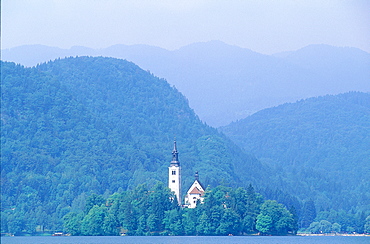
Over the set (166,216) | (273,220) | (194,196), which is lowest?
(273,220)

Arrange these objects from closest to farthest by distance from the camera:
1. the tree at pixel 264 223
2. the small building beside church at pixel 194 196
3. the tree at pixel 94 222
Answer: the tree at pixel 264 223 < the tree at pixel 94 222 < the small building beside church at pixel 194 196

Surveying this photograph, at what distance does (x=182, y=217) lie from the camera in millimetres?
149000

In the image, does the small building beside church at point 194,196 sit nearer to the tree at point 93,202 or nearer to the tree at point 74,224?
the tree at point 93,202

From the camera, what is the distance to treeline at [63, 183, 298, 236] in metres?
148

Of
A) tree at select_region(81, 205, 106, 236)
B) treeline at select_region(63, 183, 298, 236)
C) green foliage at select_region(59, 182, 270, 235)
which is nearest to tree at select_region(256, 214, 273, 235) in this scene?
treeline at select_region(63, 183, 298, 236)

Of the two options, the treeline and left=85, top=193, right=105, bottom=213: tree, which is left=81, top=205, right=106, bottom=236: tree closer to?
the treeline

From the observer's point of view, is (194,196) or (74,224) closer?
(74,224)

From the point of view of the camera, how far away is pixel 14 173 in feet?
655

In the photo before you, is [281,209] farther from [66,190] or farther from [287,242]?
[66,190]

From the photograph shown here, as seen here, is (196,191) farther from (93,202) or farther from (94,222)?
(94,222)

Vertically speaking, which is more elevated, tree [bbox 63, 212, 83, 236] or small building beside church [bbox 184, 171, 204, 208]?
small building beside church [bbox 184, 171, 204, 208]

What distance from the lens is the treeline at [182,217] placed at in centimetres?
14762

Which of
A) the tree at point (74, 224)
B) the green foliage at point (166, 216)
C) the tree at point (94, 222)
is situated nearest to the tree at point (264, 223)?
the green foliage at point (166, 216)

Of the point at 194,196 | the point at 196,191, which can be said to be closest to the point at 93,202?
the point at 194,196
